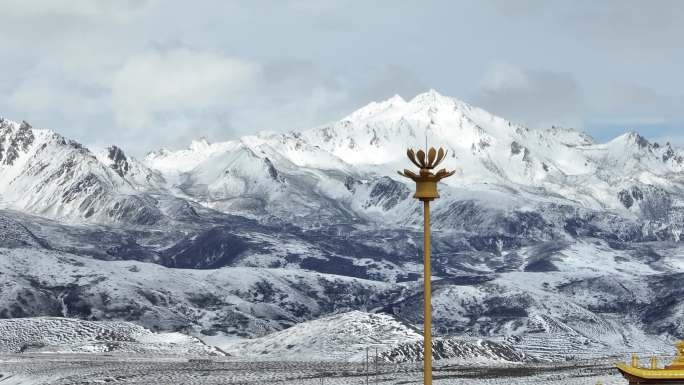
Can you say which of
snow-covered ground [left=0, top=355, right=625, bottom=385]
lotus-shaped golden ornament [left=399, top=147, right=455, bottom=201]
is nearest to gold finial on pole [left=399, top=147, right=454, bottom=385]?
lotus-shaped golden ornament [left=399, top=147, right=455, bottom=201]

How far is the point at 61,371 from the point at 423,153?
5727 inches

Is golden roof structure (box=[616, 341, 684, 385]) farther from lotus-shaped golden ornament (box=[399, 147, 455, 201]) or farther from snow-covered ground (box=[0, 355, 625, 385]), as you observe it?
snow-covered ground (box=[0, 355, 625, 385])

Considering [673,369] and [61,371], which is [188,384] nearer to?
[61,371]

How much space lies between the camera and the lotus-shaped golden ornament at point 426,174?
39.4 metres

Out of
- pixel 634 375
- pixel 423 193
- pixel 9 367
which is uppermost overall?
pixel 9 367

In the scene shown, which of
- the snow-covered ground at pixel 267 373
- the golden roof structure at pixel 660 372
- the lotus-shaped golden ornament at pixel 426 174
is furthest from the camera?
the snow-covered ground at pixel 267 373

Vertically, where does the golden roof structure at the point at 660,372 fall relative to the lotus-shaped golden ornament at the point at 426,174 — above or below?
below

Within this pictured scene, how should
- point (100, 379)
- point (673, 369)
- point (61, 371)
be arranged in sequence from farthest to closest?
1. point (61, 371)
2. point (100, 379)
3. point (673, 369)

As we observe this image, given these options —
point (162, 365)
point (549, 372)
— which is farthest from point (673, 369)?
point (162, 365)

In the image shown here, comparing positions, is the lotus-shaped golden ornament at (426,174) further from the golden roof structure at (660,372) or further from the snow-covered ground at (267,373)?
the snow-covered ground at (267,373)

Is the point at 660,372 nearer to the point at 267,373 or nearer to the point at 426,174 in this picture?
the point at 426,174

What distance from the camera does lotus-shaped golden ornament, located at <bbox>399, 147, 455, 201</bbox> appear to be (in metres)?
39.4

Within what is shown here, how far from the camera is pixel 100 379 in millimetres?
163375

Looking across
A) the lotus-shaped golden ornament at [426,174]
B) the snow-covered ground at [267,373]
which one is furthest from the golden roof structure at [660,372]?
the snow-covered ground at [267,373]
